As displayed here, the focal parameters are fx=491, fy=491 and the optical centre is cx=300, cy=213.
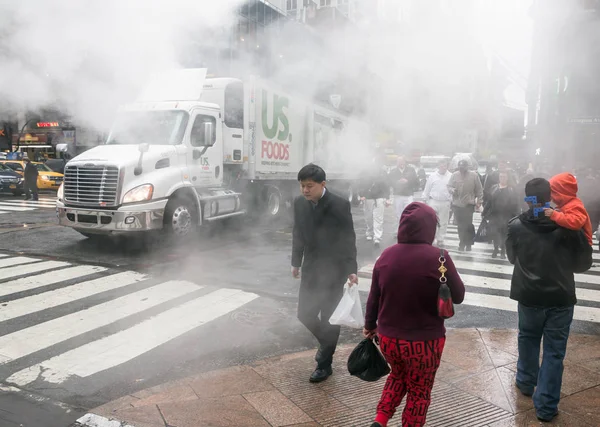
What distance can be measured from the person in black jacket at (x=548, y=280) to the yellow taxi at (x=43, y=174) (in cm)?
2176

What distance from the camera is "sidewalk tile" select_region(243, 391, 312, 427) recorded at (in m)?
3.45

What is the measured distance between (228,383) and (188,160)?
22.6ft

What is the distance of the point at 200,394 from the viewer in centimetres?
382

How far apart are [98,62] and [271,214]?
23.3 ft

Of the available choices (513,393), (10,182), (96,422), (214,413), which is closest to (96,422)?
(96,422)

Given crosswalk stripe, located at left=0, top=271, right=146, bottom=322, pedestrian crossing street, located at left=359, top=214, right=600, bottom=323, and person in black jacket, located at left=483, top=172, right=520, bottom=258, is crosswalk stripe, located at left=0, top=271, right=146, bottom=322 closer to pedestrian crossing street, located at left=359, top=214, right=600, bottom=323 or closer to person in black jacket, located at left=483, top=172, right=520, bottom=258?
pedestrian crossing street, located at left=359, top=214, right=600, bottom=323

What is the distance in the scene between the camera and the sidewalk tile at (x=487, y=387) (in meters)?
3.75

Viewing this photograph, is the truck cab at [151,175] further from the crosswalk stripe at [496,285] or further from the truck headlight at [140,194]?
the crosswalk stripe at [496,285]

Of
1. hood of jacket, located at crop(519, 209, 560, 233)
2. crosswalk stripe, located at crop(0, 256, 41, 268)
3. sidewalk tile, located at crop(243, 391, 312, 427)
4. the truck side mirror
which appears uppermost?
the truck side mirror

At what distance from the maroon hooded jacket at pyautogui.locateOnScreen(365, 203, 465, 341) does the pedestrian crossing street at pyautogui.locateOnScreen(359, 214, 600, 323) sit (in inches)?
159

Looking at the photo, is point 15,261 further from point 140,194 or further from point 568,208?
point 568,208

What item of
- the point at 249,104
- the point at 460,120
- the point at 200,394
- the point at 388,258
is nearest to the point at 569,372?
the point at 388,258

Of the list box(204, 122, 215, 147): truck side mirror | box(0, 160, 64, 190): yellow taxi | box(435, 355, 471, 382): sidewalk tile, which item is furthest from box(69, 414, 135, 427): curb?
box(0, 160, 64, 190): yellow taxi

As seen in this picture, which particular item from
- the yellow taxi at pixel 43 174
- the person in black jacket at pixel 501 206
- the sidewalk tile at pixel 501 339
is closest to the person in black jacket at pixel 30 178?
the yellow taxi at pixel 43 174
